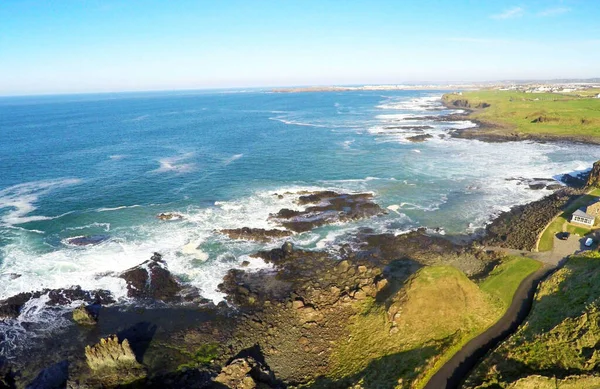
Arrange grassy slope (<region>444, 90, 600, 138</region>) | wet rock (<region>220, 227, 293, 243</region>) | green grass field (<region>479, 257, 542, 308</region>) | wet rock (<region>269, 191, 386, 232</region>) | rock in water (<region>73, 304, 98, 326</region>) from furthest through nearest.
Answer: grassy slope (<region>444, 90, 600, 138</region>) < wet rock (<region>269, 191, 386, 232</region>) < wet rock (<region>220, 227, 293, 243</region>) < green grass field (<region>479, 257, 542, 308</region>) < rock in water (<region>73, 304, 98, 326</region>)

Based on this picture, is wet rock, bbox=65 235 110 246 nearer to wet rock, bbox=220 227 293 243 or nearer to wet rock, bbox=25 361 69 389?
wet rock, bbox=220 227 293 243

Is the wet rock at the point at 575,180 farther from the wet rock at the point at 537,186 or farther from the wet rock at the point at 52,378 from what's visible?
the wet rock at the point at 52,378

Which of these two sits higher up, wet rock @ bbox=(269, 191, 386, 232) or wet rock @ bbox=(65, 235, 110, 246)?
wet rock @ bbox=(269, 191, 386, 232)

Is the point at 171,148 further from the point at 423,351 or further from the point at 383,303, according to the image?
the point at 423,351

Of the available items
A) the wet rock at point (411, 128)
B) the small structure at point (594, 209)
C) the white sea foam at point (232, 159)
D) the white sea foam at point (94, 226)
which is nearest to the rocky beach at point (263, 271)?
the white sea foam at point (94, 226)

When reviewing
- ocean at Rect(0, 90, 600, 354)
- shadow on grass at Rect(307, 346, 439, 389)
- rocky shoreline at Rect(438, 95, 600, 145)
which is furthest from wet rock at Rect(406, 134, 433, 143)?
shadow on grass at Rect(307, 346, 439, 389)

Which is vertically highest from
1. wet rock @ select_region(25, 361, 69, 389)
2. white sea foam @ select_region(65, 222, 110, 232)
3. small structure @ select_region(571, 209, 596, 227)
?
small structure @ select_region(571, 209, 596, 227)

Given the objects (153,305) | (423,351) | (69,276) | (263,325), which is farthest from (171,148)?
(423,351)
